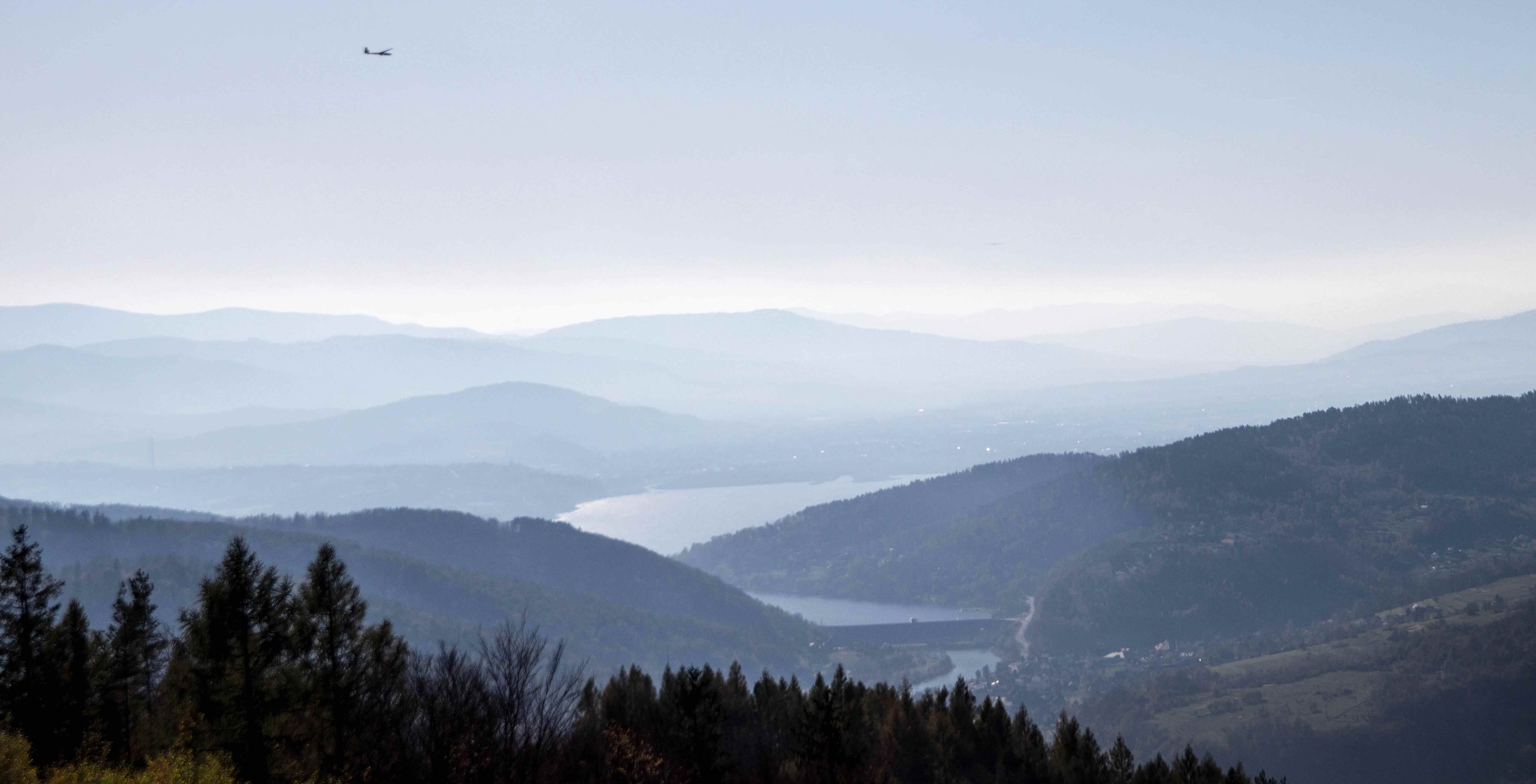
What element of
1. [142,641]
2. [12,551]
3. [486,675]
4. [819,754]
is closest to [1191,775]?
[819,754]

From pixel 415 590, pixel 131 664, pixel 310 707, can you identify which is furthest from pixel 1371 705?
pixel 415 590

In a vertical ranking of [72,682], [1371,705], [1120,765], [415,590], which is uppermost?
[72,682]

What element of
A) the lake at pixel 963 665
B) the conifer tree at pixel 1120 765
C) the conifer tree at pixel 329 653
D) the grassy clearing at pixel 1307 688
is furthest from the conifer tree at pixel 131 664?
the lake at pixel 963 665

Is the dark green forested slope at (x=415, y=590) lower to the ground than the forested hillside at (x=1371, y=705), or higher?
higher

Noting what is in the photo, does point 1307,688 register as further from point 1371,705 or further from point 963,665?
point 963,665

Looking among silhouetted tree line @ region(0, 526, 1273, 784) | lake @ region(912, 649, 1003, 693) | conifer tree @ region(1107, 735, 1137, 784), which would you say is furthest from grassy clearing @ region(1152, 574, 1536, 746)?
silhouetted tree line @ region(0, 526, 1273, 784)

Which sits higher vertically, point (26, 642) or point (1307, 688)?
point (26, 642)

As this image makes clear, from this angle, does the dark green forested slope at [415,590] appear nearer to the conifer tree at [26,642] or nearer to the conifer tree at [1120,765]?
the conifer tree at [1120,765]
